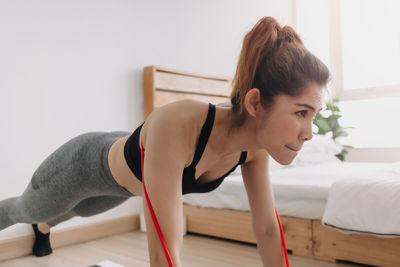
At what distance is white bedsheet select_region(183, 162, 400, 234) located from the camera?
182 centimetres

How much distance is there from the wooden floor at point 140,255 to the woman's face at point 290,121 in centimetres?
107

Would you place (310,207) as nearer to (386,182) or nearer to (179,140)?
(386,182)

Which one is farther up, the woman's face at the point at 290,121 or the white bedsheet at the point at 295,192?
the woman's face at the point at 290,121

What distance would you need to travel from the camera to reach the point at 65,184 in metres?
1.29

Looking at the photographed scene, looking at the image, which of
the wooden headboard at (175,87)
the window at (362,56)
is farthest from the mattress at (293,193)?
the window at (362,56)

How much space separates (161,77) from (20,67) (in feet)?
2.99

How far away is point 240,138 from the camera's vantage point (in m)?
0.97

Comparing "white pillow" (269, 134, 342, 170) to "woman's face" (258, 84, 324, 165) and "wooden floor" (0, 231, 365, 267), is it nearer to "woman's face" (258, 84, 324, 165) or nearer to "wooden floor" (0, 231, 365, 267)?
"wooden floor" (0, 231, 365, 267)

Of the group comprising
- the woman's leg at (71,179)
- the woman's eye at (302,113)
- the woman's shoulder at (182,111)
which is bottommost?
the woman's leg at (71,179)

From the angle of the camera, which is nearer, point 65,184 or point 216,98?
point 65,184

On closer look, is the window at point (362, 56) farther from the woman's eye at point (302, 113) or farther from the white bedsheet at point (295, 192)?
the woman's eye at point (302, 113)

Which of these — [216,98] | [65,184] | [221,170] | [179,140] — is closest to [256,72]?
[179,140]

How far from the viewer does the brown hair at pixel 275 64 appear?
0.82 meters

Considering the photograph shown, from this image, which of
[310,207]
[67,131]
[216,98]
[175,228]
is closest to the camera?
[175,228]
